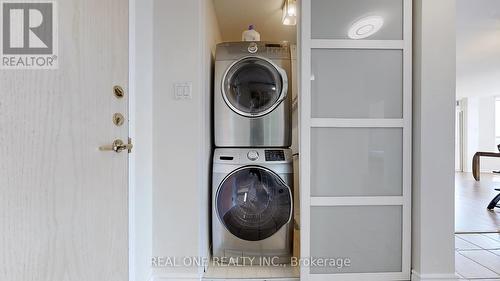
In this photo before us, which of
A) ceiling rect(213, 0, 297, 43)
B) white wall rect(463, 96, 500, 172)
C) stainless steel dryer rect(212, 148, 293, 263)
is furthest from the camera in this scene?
white wall rect(463, 96, 500, 172)

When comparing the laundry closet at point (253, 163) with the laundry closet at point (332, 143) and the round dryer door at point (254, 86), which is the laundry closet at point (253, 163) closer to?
the round dryer door at point (254, 86)

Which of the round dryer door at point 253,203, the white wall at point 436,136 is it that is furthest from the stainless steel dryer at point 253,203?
the white wall at point 436,136

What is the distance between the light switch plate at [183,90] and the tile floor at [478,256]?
2.19 m

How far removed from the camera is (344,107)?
5.45 feet

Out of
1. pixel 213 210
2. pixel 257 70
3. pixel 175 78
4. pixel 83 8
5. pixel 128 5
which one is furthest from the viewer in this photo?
pixel 257 70

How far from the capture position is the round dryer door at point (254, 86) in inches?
78.0

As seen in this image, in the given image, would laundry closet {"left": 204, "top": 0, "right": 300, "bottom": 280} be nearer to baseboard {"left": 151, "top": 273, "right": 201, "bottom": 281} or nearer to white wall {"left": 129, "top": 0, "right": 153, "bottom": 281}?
baseboard {"left": 151, "top": 273, "right": 201, "bottom": 281}

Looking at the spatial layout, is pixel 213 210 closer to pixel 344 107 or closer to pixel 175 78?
pixel 175 78

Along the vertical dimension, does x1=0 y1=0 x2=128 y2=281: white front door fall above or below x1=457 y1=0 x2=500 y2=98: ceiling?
below

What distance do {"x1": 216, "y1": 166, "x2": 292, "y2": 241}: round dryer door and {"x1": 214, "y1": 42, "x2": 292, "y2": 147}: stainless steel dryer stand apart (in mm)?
259

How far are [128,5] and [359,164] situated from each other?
5.27 feet

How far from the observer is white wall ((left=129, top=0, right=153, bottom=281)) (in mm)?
1357

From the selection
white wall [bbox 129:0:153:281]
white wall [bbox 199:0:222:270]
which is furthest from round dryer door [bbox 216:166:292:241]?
white wall [bbox 129:0:153:281]

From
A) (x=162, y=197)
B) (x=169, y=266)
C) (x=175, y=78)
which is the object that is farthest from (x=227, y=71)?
(x=169, y=266)
